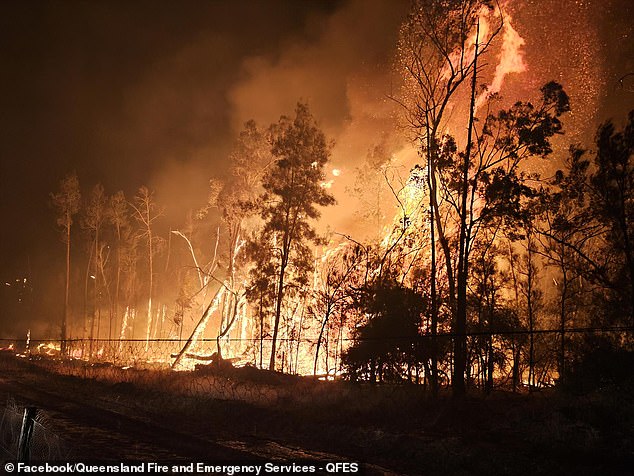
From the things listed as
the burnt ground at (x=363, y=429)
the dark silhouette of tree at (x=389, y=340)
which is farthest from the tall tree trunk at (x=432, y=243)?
the burnt ground at (x=363, y=429)

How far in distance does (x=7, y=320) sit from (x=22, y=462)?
11402 centimetres

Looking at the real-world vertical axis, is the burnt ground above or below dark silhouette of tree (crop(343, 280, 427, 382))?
below

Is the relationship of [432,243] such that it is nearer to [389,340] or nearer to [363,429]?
[389,340]

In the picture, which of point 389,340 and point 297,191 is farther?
point 297,191

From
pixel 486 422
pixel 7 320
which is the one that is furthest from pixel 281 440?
pixel 7 320

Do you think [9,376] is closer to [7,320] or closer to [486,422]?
[486,422]

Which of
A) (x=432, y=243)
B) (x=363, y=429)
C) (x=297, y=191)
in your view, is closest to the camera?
(x=363, y=429)

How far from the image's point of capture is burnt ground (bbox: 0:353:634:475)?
984 centimetres

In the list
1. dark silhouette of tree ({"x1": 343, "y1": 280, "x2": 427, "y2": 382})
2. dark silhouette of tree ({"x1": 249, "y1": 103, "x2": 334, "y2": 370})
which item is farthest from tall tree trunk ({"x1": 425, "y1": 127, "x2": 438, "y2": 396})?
dark silhouette of tree ({"x1": 249, "y1": 103, "x2": 334, "y2": 370})

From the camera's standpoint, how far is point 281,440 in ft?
39.3

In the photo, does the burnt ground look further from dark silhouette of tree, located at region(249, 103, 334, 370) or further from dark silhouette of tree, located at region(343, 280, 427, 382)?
dark silhouette of tree, located at region(249, 103, 334, 370)

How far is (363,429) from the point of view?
42.1 ft

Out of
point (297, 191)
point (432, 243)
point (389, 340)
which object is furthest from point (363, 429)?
point (297, 191)

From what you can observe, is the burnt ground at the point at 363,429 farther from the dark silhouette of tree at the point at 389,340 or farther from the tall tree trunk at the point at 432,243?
the tall tree trunk at the point at 432,243
